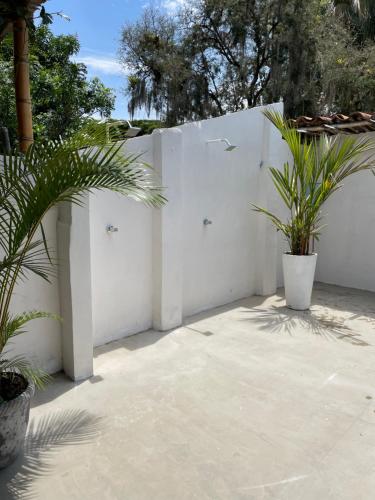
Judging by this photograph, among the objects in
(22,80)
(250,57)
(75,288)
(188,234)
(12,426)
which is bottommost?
(12,426)

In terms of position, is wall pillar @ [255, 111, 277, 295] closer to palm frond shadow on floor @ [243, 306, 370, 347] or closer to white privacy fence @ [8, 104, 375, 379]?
white privacy fence @ [8, 104, 375, 379]

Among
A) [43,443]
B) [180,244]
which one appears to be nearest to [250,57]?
[180,244]

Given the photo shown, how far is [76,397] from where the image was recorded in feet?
12.2

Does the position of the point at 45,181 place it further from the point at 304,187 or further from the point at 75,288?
the point at 304,187

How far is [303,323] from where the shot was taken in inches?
233

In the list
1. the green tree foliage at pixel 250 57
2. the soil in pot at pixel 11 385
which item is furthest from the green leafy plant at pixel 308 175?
the green tree foliage at pixel 250 57

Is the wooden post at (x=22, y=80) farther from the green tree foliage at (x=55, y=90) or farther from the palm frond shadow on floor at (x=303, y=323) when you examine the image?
the green tree foliage at (x=55, y=90)

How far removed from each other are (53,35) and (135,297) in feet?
28.8

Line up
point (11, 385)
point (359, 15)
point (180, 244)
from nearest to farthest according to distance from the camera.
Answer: point (11, 385), point (180, 244), point (359, 15)

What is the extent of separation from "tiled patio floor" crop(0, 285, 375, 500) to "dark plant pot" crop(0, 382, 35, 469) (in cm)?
11

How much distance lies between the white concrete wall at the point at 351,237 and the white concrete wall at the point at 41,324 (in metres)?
6.44

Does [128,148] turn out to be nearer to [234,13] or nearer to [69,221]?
[69,221]

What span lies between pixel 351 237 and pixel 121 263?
5.45 meters

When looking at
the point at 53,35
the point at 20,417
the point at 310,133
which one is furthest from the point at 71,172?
the point at 53,35
